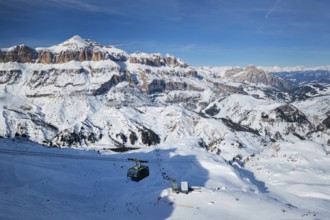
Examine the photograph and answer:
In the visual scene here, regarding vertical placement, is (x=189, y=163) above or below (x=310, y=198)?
above

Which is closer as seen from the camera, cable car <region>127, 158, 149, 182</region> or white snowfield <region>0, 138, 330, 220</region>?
white snowfield <region>0, 138, 330, 220</region>

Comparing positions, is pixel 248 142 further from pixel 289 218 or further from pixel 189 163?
pixel 289 218

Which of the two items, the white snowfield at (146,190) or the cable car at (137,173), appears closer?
the white snowfield at (146,190)

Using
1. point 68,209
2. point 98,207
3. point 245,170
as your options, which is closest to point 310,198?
point 245,170

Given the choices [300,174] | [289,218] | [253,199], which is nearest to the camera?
[289,218]

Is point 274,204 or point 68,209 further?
point 274,204

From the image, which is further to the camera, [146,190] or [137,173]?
[137,173]

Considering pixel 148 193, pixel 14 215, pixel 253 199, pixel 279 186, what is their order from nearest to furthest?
1. pixel 14 215
2. pixel 253 199
3. pixel 148 193
4. pixel 279 186
